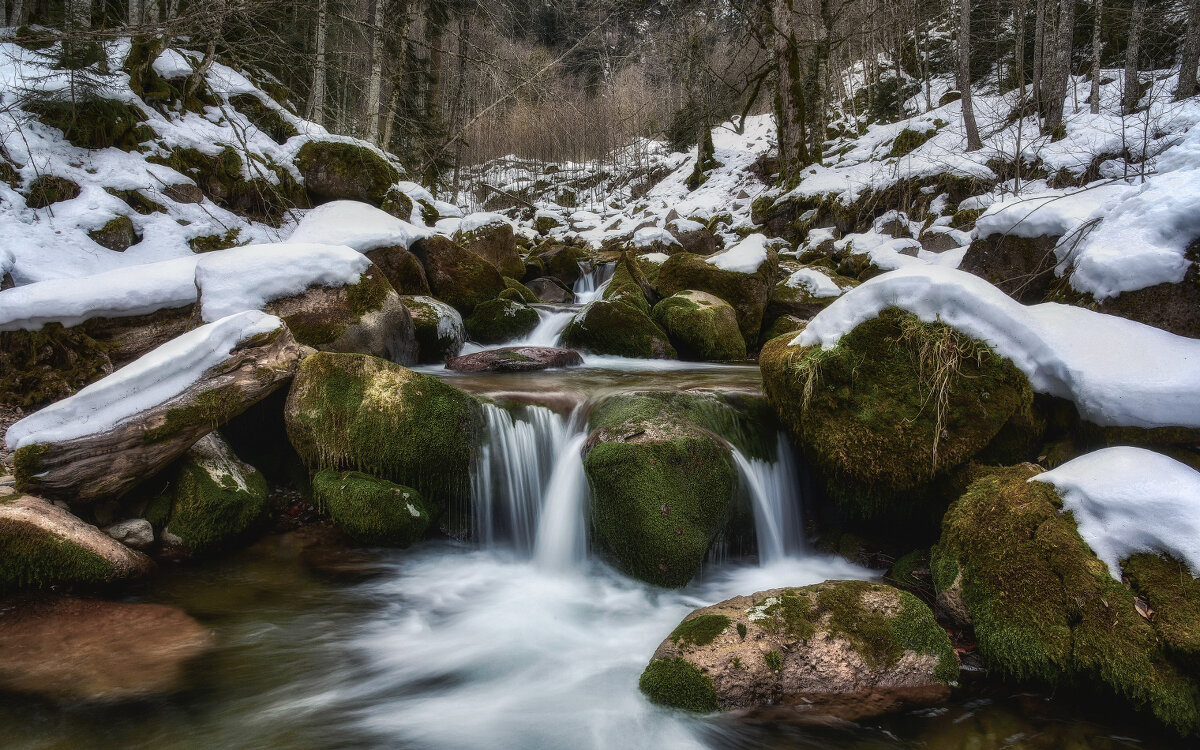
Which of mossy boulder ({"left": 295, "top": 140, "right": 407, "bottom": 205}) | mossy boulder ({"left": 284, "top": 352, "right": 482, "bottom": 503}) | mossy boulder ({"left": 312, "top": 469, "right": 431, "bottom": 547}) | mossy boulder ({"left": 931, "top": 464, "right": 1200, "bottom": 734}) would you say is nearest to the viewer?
mossy boulder ({"left": 931, "top": 464, "right": 1200, "bottom": 734})

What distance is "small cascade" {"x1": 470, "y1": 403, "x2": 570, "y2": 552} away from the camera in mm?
4695

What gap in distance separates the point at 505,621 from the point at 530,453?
1.59 metres

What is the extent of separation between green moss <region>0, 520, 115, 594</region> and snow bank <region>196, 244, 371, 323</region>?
260cm

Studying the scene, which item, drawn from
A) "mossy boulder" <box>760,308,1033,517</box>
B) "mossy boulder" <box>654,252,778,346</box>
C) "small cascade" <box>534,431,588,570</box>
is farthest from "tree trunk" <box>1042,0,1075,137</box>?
"small cascade" <box>534,431,588,570</box>

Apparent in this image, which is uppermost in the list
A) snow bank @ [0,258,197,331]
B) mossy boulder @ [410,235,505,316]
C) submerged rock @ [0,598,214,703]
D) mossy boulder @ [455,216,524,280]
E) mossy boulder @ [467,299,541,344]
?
mossy boulder @ [455,216,524,280]

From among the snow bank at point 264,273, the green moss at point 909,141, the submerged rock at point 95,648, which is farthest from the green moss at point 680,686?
the green moss at point 909,141

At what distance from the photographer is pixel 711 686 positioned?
249 cm

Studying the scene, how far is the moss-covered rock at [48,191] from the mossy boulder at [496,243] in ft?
19.8

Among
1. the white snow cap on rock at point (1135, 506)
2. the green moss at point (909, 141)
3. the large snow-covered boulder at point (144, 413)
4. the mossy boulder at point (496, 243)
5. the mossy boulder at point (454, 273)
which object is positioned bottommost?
the white snow cap on rock at point (1135, 506)

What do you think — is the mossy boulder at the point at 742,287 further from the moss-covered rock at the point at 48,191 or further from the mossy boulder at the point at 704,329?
the moss-covered rock at the point at 48,191

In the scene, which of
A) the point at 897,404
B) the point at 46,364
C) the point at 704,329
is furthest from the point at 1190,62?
the point at 46,364

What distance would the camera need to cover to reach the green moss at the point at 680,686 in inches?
98.0

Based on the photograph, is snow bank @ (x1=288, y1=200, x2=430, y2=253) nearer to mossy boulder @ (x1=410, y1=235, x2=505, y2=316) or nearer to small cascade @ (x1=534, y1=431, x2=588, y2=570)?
mossy boulder @ (x1=410, y1=235, x2=505, y2=316)

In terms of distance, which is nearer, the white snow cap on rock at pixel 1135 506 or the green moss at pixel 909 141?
the white snow cap on rock at pixel 1135 506
